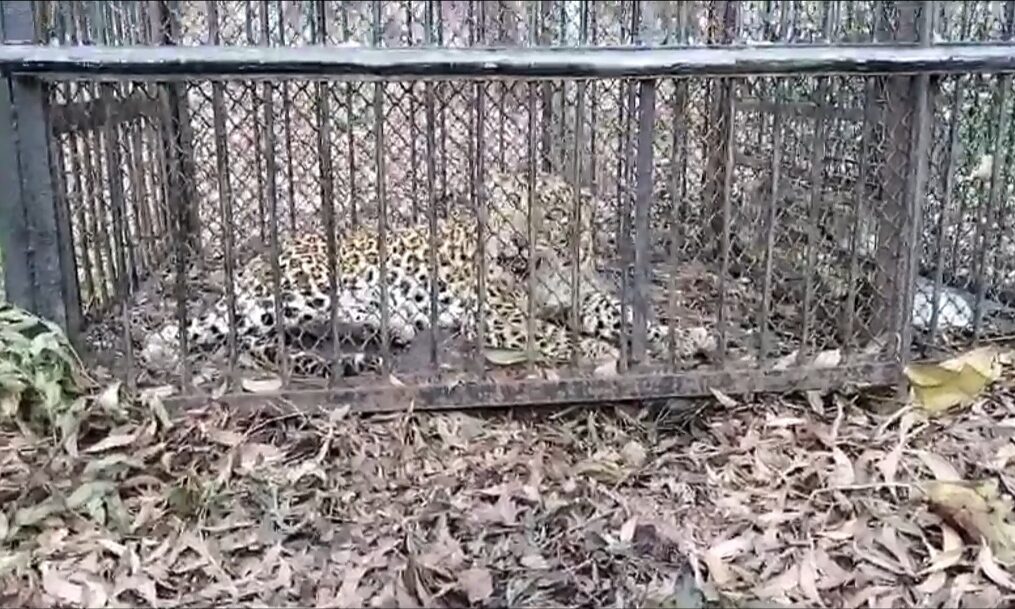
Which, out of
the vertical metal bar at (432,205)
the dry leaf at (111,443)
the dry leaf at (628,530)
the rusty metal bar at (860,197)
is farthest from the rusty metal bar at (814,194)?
the dry leaf at (111,443)

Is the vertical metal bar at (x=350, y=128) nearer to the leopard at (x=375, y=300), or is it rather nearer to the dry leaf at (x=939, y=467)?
the leopard at (x=375, y=300)

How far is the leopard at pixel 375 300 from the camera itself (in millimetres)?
3580

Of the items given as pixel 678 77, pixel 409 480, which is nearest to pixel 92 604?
pixel 409 480

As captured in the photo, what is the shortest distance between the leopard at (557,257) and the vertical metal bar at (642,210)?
1.03ft

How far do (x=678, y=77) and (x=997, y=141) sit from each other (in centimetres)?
110

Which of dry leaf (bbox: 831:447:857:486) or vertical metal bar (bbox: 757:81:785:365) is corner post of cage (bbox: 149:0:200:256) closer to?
vertical metal bar (bbox: 757:81:785:365)

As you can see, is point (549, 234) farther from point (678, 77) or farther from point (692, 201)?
point (678, 77)

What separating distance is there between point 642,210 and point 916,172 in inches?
30.8

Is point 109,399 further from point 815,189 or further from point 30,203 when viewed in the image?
point 815,189

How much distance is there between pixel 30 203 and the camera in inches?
120

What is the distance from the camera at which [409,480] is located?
9.98 feet

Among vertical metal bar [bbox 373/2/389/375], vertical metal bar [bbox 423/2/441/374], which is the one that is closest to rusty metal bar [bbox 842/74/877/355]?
vertical metal bar [bbox 423/2/441/374]

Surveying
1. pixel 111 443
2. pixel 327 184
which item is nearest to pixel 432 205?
pixel 327 184

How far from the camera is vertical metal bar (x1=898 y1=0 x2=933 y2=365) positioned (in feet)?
10.4
